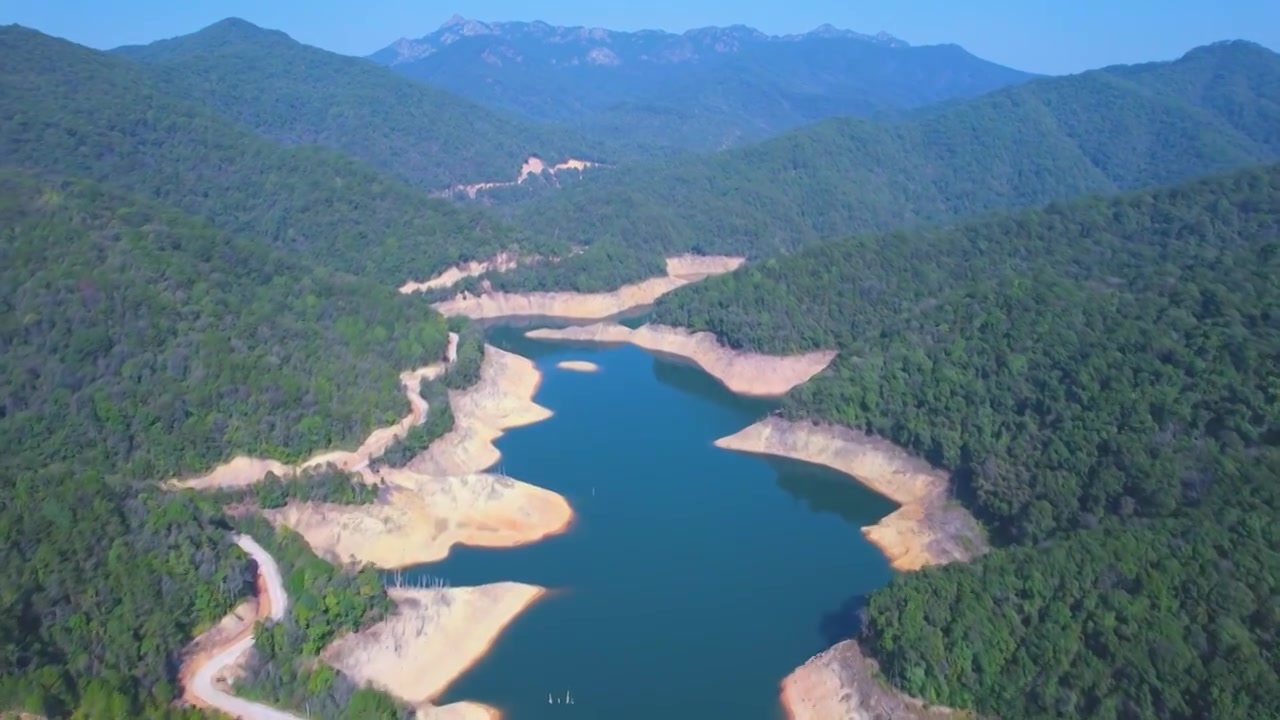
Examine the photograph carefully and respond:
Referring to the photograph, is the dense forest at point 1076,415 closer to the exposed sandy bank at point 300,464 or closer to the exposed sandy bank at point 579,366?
the exposed sandy bank at point 579,366

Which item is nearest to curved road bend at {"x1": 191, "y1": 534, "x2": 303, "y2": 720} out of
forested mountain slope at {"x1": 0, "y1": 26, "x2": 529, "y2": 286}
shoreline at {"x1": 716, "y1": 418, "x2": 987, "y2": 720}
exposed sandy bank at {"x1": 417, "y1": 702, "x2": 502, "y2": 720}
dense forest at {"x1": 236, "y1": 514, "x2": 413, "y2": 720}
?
dense forest at {"x1": 236, "y1": 514, "x2": 413, "y2": 720}

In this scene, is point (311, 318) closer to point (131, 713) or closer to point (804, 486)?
point (804, 486)

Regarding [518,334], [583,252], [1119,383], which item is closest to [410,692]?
[1119,383]

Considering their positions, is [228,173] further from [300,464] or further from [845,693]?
[845,693]

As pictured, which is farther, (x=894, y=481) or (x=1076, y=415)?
(x=894, y=481)

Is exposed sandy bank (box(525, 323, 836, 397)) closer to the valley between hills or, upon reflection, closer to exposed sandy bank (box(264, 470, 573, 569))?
the valley between hills

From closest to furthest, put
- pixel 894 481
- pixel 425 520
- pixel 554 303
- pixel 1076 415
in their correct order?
pixel 425 520
pixel 1076 415
pixel 894 481
pixel 554 303

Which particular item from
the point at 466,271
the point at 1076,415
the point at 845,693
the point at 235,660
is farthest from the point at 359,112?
the point at 845,693

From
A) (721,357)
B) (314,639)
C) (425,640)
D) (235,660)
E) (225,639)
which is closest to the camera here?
(235,660)

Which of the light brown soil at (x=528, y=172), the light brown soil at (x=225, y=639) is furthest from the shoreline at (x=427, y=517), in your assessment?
the light brown soil at (x=528, y=172)
